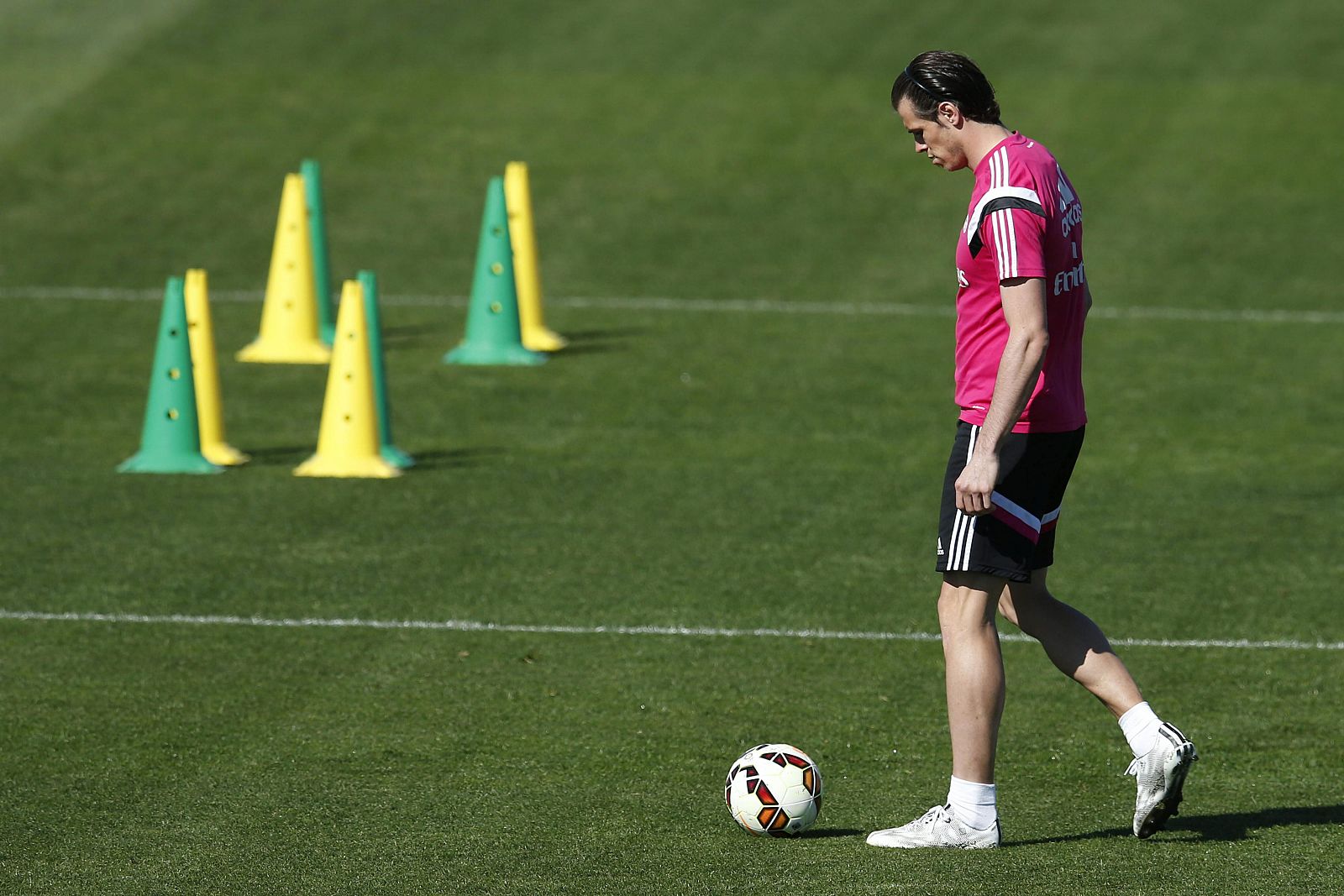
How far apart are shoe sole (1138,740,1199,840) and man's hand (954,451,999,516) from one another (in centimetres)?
90

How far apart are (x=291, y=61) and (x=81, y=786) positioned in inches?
661

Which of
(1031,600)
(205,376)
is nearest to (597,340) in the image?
(205,376)

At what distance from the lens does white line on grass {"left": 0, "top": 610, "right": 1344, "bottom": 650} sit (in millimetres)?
8250

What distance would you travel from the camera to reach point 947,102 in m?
5.86

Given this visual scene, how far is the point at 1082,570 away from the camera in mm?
9273

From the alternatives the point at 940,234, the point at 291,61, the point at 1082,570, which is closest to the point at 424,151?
the point at 291,61

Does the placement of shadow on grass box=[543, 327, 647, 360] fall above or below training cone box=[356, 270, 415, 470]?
below

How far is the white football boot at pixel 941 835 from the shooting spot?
5.97 m

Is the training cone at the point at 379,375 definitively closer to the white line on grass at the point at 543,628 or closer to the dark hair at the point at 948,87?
the white line on grass at the point at 543,628

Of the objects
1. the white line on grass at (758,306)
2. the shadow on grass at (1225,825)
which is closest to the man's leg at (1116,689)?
the shadow on grass at (1225,825)

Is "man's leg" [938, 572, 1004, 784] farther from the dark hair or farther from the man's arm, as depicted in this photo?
the dark hair

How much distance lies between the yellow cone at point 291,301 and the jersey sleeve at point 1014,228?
8.68 meters

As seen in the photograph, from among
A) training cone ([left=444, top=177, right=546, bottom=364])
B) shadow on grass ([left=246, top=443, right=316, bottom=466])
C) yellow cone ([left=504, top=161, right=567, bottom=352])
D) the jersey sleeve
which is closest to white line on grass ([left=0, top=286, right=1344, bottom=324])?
yellow cone ([left=504, top=161, right=567, bottom=352])

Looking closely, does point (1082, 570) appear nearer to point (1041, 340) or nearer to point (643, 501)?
point (643, 501)
